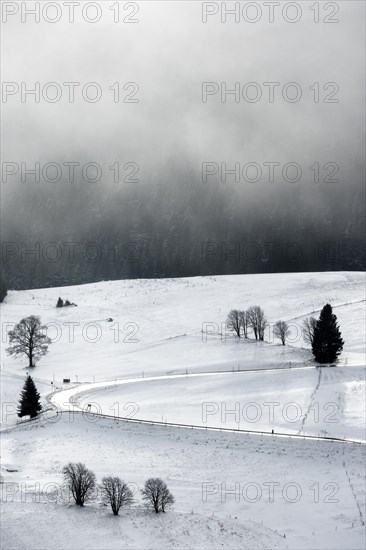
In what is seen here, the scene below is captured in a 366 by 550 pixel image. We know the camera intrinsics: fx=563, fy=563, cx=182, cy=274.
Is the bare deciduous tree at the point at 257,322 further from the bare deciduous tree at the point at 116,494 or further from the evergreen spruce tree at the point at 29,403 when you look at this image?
the bare deciduous tree at the point at 116,494

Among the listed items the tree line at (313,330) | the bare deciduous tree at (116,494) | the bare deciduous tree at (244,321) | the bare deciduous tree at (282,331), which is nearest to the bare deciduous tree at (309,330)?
the tree line at (313,330)

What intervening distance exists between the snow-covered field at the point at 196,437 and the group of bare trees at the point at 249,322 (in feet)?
6.75

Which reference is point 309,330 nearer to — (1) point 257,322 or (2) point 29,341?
(1) point 257,322

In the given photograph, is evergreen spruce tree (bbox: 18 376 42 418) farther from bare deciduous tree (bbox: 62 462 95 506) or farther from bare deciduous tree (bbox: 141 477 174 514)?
bare deciduous tree (bbox: 141 477 174 514)

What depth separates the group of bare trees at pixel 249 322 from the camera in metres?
78.2

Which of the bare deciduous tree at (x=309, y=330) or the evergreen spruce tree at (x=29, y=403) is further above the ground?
the bare deciduous tree at (x=309, y=330)

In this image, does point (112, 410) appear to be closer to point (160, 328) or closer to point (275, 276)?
point (160, 328)

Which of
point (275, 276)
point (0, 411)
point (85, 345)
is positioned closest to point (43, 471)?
point (0, 411)

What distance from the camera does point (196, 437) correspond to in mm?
48375

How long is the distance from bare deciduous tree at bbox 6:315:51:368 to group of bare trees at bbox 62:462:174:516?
1540 inches

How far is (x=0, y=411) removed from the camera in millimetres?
58969

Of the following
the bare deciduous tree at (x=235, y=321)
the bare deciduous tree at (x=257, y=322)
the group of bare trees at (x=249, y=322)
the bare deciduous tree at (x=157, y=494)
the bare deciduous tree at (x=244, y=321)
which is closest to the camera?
the bare deciduous tree at (x=157, y=494)

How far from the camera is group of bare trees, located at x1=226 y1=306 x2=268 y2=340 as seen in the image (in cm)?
7819

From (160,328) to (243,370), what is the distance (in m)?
26.4
